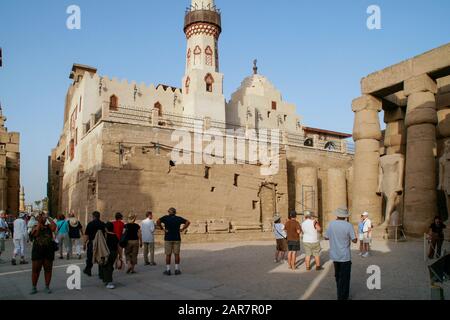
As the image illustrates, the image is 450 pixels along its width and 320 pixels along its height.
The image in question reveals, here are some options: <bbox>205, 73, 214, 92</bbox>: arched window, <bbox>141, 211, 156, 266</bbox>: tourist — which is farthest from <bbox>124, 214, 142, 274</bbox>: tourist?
<bbox>205, 73, 214, 92</bbox>: arched window

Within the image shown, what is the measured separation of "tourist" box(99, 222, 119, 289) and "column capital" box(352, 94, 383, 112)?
13.5 metres

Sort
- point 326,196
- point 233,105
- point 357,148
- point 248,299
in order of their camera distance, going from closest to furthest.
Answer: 1. point 248,299
2. point 357,148
3. point 326,196
4. point 233,105

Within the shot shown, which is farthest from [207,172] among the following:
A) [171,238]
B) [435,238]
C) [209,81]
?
[209,81]

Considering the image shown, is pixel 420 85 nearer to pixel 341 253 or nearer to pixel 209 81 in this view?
pixel 341 253

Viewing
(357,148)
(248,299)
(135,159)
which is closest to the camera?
(248,299)

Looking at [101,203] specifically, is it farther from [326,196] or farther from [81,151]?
[326,196]

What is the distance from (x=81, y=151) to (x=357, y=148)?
52.5 feet

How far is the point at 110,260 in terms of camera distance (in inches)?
335

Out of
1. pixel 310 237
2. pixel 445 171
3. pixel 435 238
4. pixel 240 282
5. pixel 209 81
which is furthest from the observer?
pixel 209 81

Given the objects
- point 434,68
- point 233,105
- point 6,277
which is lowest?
point 6,277

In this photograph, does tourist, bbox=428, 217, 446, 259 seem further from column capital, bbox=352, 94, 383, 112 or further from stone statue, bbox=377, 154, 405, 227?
column capital, bbox=352, 94, 383, 112

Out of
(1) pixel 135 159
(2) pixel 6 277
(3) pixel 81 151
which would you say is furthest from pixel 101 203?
(2) pixel 6 277

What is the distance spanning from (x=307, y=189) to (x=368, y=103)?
9.55m

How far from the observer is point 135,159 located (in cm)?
2114
